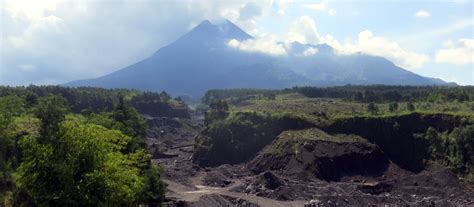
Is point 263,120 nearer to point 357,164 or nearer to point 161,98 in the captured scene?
point 357,164

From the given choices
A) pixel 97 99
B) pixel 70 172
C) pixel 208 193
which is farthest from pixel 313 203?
pixel 97 99

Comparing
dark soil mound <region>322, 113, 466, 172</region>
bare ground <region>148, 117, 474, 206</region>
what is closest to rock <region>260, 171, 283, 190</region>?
bare ground <region>148, 117, 474, 206</region>

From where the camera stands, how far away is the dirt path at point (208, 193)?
70.4 meters

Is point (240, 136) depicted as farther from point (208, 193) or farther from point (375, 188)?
point (375, 188)

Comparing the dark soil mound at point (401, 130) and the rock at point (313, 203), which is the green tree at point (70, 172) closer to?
the rock at point (313, 203)

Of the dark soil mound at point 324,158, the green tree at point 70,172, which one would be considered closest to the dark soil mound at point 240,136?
the dark soil mound at point 324,158

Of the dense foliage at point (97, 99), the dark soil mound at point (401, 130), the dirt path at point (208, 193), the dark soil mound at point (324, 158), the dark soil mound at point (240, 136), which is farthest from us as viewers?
the dense foliage at point (97, 99)

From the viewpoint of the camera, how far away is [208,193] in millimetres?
74250

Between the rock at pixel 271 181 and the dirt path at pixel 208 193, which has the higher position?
the rock at pixel 271 181

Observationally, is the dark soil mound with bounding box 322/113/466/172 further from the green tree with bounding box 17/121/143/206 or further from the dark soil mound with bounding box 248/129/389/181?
the green tree with bounding box 17/121/143/206

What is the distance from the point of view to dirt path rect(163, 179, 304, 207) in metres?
70.4

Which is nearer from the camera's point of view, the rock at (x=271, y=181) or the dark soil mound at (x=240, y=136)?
the rock at (x=271, y=181)

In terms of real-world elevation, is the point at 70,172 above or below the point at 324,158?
above

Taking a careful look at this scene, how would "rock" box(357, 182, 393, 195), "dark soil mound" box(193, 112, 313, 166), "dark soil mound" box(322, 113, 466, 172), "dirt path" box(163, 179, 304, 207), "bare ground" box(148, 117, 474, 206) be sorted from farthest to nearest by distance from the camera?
"dark soil mound" box(193, 112, 313, 166) < "dark soil mound" box(322, 113, 466, 172) < "rock" box(357, 182, 393, 195) < "bare ground" box(148, 117, 474, 206) < "dirt path" box(163, 179, 304, 207)
